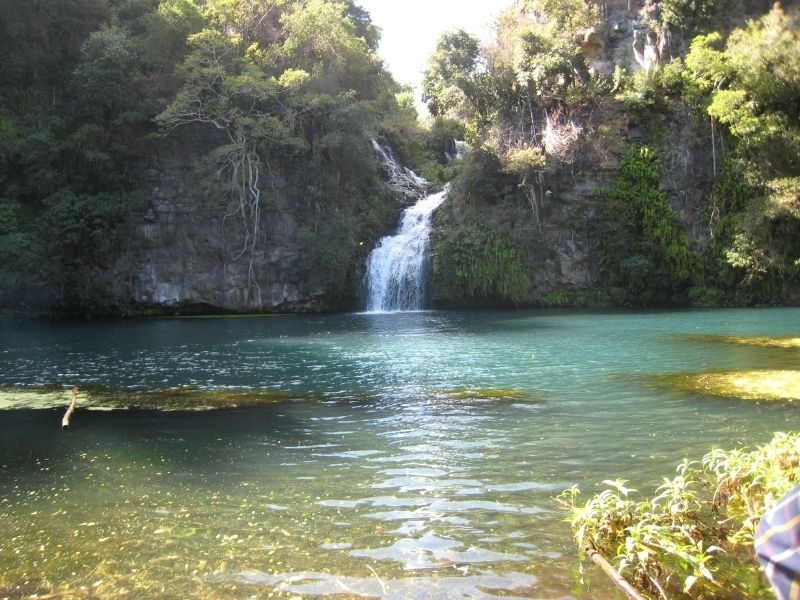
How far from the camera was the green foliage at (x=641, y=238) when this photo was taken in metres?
28.9

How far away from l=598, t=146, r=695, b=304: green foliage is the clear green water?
50.3ft

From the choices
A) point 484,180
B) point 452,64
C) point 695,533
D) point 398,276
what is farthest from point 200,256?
point 695,533

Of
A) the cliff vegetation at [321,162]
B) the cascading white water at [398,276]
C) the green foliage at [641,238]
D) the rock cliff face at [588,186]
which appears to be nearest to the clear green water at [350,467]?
the green foliage at [641,238]

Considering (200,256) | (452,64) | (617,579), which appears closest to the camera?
(617,579)

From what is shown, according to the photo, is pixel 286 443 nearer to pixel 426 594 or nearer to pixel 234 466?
pixel 234 466

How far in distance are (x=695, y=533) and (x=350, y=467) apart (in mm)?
3352

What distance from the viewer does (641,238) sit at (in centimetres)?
2973

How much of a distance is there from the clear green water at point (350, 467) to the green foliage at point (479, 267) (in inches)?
591

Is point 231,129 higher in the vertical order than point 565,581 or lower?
higher

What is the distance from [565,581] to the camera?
3990 millimetres

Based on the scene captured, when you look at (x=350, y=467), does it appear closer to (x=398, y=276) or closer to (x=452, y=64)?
(x=398, y=276)

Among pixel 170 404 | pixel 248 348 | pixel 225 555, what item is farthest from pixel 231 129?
pixel 225 555

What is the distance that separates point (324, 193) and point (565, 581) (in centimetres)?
2966

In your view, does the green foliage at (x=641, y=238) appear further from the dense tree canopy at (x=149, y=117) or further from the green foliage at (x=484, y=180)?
the dense tree canopy at (x=149, y=117)
